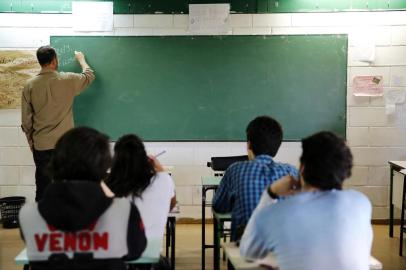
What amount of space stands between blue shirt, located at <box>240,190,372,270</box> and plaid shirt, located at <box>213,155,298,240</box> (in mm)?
765

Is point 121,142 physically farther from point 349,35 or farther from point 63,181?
point 349,35

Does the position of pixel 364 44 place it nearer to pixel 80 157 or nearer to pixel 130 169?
pixel 130 169

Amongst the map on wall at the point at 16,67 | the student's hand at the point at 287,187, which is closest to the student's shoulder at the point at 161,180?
the student's hand at the point at 287,187

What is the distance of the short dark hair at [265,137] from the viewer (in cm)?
278

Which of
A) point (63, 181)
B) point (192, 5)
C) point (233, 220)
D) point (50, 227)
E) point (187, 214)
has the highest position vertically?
point (192, 5)

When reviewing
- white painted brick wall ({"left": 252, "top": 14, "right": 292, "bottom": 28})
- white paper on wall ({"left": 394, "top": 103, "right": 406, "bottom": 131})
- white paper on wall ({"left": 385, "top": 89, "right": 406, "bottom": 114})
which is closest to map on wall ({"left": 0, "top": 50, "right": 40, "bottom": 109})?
white painted brick wall ({"left": 252, "top": 14, "right": 292, "bottom": 28})

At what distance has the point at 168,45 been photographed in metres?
5.33

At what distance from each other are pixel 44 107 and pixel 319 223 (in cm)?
324

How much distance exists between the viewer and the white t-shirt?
8.56 ft

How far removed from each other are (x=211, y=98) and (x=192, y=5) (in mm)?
937

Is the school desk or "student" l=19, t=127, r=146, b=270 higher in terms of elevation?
"student" l=19, t=127, r=146, b=270

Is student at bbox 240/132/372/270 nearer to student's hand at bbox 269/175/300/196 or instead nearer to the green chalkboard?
student's hand at bbox 269/175/300/196

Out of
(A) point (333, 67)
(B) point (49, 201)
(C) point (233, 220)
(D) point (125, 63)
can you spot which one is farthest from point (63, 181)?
(A) point (333, 67)

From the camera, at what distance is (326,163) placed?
1925 millimetres
